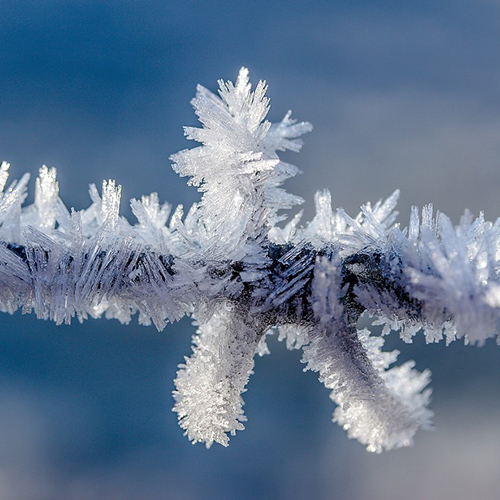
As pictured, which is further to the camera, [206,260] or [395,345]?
[395,345]

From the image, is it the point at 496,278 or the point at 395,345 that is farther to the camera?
the point at 395,345

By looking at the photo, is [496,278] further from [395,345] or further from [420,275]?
[395,345]

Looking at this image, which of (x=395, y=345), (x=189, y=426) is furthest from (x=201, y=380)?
(x=395, y=345)

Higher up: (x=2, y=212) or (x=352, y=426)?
(x=2, y=212)

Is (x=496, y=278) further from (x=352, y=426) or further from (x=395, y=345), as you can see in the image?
(x=395, y=345)

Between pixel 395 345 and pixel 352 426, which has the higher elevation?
pixel 395 345
